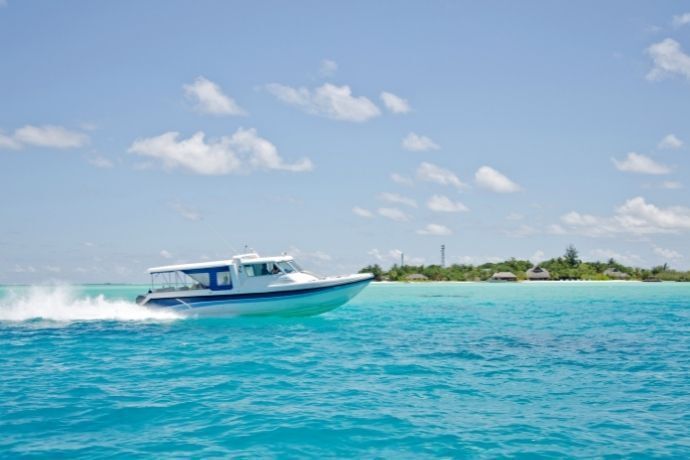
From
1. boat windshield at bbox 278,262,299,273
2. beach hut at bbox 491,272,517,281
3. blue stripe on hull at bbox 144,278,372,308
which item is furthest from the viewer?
beach hut at bbox 491,272,517,281

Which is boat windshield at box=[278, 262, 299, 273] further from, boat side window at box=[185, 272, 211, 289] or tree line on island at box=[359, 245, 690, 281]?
tree line on island at box=[359, 245, 690, 281]

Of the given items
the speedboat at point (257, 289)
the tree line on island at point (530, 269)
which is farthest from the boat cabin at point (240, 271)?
the tree line on island at point (530, 269)

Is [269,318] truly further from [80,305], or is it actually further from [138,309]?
[80,305]

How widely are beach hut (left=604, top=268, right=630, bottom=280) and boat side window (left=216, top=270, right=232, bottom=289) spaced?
13129 centimetres

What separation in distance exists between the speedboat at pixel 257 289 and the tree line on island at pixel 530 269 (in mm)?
113675

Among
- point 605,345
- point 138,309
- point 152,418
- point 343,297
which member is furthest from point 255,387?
point 138,309

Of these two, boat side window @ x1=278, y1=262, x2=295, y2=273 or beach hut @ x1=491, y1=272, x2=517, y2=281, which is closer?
boat side window @ x1=278, y1=262, x2=295, y2=273

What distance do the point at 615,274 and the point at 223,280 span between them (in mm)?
134425

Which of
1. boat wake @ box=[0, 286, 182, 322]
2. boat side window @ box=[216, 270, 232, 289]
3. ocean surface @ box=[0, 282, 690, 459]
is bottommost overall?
ocean surface @ box=[0, 282, 690, 459]

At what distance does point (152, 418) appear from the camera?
37.0 ft

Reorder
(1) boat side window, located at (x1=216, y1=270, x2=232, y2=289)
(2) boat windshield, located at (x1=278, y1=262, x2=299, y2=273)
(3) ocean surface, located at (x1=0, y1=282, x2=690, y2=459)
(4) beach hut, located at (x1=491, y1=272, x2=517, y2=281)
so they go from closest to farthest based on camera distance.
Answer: (3) ocean surface, located at (x1=0, y1=282, x2=690, y2=459) → (2) boat windshield, located at (x1=278, y1=262, x2=299, y2=273) → (1) boat side window, located at (x1=216, y1=270, x2=232, y2=289) → (4) beach hut, located at (x1=491, y1=272, x2=517, y2=281)

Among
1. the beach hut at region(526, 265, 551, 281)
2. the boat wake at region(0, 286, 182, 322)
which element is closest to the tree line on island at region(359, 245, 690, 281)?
the beach hut at region(526, 265, 551, 281)

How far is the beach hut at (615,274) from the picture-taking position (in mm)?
144000

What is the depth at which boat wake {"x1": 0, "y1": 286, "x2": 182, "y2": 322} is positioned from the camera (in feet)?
110
